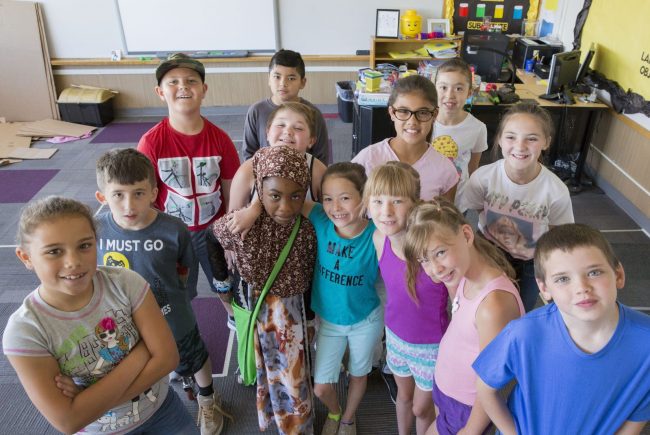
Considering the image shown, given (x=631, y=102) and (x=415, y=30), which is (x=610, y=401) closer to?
(x=631, y=102)

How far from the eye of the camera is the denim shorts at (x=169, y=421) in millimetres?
1390

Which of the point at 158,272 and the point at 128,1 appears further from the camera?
the point at 128,1

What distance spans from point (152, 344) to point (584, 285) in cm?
111

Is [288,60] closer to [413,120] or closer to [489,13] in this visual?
[413,120]

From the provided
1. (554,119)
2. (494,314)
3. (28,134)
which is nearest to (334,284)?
(494,314)

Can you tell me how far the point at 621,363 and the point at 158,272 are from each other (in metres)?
1.41

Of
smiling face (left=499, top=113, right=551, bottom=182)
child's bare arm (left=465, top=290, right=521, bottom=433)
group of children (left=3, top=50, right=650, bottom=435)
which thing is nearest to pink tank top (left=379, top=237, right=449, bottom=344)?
group of children (left=3, top=50, right=650, bottom=435)

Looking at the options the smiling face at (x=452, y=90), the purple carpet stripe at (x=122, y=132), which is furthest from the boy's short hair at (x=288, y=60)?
the purple carpet stripe at (x=122, y=132)

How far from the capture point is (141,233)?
1.63 meters

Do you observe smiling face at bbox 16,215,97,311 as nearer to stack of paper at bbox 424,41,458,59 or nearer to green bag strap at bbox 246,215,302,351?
green bag strap at bbox 246,215,302,351

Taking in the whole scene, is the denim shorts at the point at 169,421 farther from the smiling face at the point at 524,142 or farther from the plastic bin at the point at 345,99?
the plastic bin at the point at 345,99

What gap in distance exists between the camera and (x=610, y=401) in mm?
1103

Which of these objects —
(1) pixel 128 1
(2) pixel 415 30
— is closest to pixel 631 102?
(2) pixel 415 30

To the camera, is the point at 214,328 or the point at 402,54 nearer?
the point at 214,328
